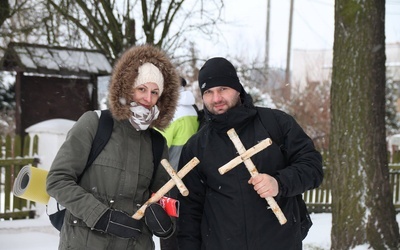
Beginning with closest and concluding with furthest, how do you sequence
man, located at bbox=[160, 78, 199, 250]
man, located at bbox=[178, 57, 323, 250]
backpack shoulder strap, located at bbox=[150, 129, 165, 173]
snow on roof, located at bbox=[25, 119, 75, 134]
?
man, located at bbox=[178, 57, 323, 250] < backpack shoulder strap, located at bbox=[150, 129, 165, 173] < man, located at bbox=[160, 78, 199, 250] < snow on roof, located at bbox=[25, 119, 75, 134]

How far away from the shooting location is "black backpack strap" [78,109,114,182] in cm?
258

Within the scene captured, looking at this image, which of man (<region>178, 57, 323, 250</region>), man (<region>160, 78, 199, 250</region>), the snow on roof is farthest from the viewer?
the snow on roof

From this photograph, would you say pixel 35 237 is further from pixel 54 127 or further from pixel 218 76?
pixel 218 76

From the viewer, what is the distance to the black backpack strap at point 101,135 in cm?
258

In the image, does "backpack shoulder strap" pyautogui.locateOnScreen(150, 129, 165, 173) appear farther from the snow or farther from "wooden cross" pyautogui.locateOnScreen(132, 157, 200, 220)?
the snow

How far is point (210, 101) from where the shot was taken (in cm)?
282

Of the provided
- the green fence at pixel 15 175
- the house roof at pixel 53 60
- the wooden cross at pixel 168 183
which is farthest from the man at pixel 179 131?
the house roof at pixel 53 60

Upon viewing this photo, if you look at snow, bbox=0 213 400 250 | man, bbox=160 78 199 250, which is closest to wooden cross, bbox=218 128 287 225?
man, bbox=160 78 199 250

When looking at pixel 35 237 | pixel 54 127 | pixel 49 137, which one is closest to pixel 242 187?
pixel 35 237

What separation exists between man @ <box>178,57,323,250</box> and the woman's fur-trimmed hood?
0.56 feet

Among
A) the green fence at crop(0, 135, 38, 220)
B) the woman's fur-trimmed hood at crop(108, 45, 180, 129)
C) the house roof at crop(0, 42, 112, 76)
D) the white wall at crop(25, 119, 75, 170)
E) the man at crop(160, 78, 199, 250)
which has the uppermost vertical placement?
the house roof at crop(0, 42, 112, 76)

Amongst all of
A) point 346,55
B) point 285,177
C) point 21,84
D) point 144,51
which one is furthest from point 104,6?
point 285,177

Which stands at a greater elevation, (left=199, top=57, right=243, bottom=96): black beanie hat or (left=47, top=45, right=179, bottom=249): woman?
(left=199, top=57, right=243, bottom=96): black beanie hat

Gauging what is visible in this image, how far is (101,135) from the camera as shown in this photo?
2623mm
